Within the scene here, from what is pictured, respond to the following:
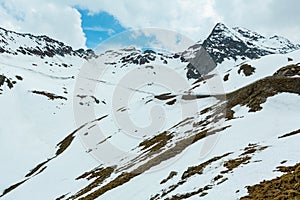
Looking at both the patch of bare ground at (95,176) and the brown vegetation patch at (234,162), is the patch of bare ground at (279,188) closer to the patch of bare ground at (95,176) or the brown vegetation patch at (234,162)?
the brown vegetation patch at (234,162)

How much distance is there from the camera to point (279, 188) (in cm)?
1470

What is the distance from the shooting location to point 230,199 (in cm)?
1525

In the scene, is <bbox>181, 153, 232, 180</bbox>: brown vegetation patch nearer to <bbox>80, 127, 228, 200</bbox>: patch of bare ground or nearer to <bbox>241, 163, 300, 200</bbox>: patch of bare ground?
<bbox>241, 163, 300, 200</bbox>: patch of bare ground

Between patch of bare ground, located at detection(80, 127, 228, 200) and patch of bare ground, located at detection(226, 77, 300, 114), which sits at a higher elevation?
patch of bare ground, located at detection(226, 77, 300, 114)

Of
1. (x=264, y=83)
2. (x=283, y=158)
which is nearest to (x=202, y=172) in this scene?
(x=283, y=158)

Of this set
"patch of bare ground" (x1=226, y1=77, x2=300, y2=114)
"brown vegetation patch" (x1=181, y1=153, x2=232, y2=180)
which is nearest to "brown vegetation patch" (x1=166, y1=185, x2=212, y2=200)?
"brown vegetation patch" (x1=181, y1=153, x2=232, y2=180)

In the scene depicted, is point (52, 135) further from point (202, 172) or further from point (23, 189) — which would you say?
point (202, 172)

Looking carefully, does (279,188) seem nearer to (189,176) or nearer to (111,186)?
(189,176)

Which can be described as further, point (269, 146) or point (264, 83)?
point (264, 83)

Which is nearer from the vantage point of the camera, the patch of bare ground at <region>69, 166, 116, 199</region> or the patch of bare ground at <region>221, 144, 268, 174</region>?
the patch of bare ground at <region>221, 144, 268, 174</region>

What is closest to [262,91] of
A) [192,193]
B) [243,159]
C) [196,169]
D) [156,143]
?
[156,143]

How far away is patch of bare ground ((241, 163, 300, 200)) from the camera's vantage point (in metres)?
13.5

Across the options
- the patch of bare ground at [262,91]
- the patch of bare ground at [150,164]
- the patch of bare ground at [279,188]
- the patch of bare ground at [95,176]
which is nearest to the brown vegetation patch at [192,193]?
the patch of bare ground at [279,188]

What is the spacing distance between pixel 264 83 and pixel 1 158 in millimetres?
53370
